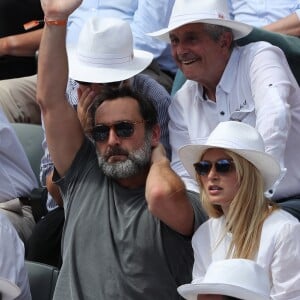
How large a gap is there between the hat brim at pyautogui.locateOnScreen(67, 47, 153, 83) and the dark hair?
17 centimetres

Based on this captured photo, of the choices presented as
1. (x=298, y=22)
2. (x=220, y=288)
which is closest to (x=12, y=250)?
(x=220, y=288)

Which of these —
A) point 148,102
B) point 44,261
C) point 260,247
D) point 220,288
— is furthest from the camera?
point 44,261

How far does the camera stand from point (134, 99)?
461 cm

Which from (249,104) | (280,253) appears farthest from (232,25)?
(280,253)

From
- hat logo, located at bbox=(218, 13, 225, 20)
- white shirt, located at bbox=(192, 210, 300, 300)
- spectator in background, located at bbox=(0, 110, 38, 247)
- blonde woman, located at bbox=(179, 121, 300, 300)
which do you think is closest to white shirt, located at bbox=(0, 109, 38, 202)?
spectator in background, located at bbox=(0, 110, 38, 247)

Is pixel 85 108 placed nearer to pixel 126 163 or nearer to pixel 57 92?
pixel 57 92

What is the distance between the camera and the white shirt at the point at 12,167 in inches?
222

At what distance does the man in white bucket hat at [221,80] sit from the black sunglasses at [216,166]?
0.53 m

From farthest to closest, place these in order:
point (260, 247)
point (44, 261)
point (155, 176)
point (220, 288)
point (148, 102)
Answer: point (44, 261) < point (148, 102) < point (155, 176) < point (260, 247) < point (220, 288)

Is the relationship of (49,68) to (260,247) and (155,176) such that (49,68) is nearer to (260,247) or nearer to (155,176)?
(155,176)

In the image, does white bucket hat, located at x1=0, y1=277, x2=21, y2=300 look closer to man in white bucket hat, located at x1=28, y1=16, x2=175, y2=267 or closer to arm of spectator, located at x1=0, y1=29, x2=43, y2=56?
man in white bucket hat, located at x1=28, y1=16, x2=175, y2=267

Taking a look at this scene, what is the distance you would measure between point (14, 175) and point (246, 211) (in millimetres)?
1889

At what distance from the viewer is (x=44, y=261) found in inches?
201

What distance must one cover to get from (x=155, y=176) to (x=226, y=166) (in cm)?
31
